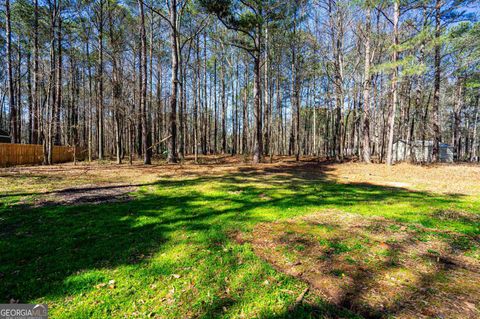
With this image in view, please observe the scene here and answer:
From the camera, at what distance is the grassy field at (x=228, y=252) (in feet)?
7.11

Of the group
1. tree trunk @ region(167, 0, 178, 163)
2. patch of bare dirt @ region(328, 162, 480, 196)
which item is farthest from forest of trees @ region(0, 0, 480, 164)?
patch of bare dirt @ region(328, 162, 480, 196)

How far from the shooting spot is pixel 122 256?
10.2 ft

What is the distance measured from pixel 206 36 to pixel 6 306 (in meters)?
27.5

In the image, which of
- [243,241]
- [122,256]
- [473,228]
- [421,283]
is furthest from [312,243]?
[473,228]

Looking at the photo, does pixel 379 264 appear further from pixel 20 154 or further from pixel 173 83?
pixel 20 154

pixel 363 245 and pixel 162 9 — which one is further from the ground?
pixel 162 9

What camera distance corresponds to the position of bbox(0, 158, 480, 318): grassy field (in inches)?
85.3

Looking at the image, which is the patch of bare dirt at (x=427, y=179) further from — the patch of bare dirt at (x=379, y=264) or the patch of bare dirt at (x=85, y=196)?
the patch of bare dirt at (x=85, y=196)

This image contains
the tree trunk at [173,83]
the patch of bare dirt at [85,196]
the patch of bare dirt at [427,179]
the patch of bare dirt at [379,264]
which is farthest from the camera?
the tree trunk at [173,83]

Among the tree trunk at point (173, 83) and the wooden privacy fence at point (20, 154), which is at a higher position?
the tree trunk at point (173, 83)

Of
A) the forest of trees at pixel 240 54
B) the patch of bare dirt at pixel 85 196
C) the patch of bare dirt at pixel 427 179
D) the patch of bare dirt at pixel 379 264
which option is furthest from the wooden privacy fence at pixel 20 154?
the patch of bare dirt at pixel 427 179

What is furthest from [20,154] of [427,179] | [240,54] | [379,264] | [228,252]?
[427,179]

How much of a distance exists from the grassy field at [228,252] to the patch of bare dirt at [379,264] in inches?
0.7

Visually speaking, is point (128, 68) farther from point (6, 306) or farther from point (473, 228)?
point (473, 228)
